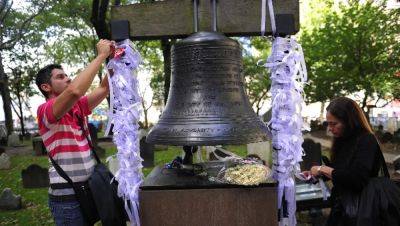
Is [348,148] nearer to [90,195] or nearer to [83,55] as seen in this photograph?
[90,195]

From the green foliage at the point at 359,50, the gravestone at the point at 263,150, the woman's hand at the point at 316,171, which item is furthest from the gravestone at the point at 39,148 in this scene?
the woman's hand at the point at 316,171

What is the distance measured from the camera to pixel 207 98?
3.00 m

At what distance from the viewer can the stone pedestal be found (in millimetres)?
2900

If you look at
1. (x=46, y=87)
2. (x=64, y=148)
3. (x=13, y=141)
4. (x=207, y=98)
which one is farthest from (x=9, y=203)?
(x=13, y=141)

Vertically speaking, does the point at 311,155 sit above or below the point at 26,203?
above

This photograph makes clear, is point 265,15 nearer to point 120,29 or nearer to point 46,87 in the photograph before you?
point 120,29

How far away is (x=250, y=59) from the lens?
22703 mm

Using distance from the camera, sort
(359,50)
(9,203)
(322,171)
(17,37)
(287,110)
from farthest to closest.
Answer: (17,37), (359,50), (9,203), (322,171), (287,110)

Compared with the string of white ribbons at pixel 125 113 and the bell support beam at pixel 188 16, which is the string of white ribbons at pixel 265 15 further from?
the string of white ribbons at pixel 125 113

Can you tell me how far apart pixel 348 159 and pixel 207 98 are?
1.18 metres

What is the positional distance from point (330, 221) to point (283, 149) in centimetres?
72

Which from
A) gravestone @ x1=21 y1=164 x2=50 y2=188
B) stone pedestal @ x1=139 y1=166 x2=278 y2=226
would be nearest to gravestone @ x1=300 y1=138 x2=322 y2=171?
gravestone @ x1=21 y1=164 x2=50 y2=188

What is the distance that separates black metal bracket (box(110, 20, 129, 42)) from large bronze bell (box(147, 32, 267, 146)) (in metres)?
0.41

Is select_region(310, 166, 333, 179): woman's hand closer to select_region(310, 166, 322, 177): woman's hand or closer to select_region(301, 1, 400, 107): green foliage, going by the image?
select_region(310, 166, 322, 177): woman's hand
